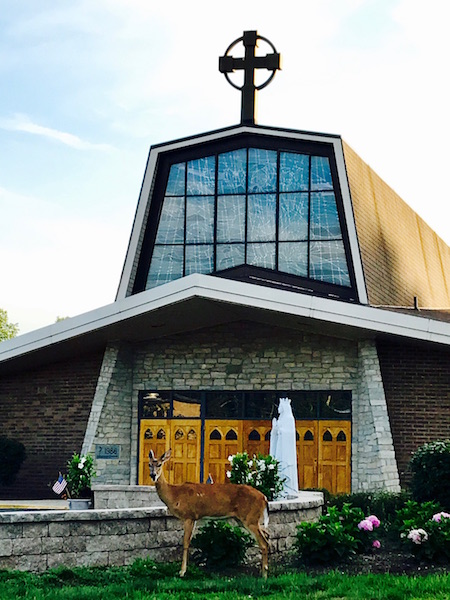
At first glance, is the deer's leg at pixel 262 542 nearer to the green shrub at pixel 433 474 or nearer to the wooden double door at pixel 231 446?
the green shrub at pixel 433 474

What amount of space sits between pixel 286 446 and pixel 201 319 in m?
4.29

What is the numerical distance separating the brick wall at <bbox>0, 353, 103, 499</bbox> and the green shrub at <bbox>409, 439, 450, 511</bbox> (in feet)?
28.7

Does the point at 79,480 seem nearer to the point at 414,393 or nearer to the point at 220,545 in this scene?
the point at 414,393

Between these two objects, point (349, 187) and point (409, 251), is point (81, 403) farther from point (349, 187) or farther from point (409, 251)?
point (409, 251)

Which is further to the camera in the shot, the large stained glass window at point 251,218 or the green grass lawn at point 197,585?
the large stained glass window at point 251,218

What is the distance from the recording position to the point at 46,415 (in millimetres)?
22922

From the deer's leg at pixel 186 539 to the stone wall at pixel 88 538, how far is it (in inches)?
19.7

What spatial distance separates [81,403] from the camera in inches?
888

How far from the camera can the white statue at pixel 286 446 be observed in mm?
17969

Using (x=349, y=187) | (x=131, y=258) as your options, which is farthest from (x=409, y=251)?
(x=131, y=258)

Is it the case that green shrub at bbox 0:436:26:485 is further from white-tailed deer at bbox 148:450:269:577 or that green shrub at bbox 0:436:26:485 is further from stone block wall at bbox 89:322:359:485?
white-tailed deer at bbox 148:450:269:577

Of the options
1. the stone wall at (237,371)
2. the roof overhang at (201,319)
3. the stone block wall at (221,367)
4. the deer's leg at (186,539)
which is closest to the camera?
the deer's leg at (186,539)

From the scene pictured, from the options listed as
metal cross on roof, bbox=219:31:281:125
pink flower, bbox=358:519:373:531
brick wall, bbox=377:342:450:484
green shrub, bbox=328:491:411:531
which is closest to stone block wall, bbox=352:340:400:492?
brick wall, bbox=377:342:450:484

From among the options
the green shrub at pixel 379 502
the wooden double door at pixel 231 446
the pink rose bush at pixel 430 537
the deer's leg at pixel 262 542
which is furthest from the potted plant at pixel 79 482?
the pink rose bush at pixel 430 537
